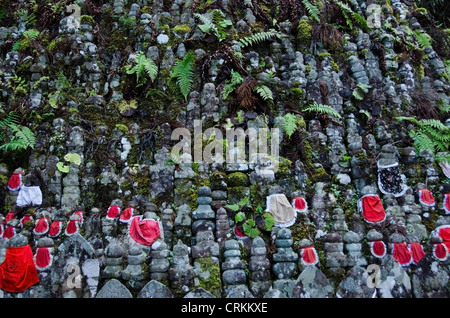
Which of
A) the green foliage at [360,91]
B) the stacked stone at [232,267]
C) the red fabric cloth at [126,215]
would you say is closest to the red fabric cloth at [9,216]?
the red fabric cloth at [126,215]

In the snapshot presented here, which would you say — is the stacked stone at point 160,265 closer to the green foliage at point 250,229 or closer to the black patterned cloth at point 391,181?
the green foliage at point 250,229

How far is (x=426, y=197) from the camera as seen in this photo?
7.99 m

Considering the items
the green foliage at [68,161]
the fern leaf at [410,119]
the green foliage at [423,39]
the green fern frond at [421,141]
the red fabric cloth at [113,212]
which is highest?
the green foliage at [423,39]

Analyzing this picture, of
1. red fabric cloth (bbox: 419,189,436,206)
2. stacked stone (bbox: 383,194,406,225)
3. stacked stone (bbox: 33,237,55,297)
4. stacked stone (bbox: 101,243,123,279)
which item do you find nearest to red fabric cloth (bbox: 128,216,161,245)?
stacked stone (bbox: 101,243,123,279)

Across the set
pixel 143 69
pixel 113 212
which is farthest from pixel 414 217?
pixel 143 69

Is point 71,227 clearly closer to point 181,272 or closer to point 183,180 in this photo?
point 183,180

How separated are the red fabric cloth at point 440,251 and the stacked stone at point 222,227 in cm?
376

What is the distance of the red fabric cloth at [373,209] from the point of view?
755 cm

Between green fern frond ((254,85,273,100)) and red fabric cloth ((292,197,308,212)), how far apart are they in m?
2.40

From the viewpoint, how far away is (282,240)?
22.4ft

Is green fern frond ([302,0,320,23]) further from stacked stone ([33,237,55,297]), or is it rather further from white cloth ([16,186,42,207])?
stacked stone ([33,237,55,297])

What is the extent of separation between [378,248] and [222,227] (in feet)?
9.72

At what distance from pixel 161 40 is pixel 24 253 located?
5.91 meters

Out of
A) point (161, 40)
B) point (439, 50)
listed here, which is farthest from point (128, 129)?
point (439, 50)
